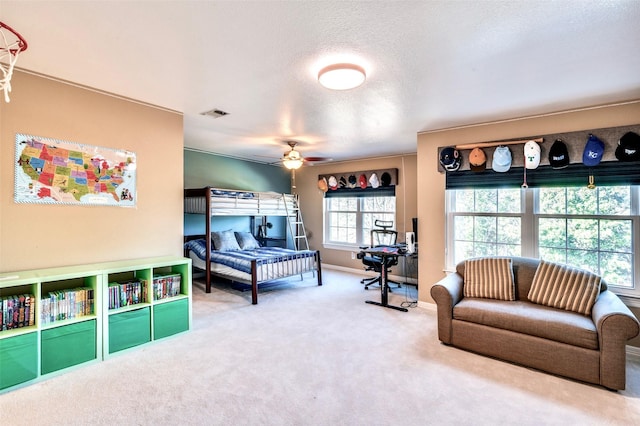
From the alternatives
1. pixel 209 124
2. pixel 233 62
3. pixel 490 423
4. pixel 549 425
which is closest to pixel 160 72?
pixel 233 62

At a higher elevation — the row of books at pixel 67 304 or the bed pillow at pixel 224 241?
the bed pillow at pixel 224 241

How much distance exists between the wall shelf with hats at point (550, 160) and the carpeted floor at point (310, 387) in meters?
1.80

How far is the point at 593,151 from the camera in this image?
292 cm

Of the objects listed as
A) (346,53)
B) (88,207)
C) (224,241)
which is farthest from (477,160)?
(224,241)

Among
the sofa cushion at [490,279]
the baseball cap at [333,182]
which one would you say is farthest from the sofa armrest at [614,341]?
the baseball cap at [333,182]

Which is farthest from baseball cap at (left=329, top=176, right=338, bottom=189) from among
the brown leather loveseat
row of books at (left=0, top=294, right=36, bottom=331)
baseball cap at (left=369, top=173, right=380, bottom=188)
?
row of books at (left=0, top=294, right=36, bottom=331)

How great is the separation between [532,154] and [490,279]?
142cm

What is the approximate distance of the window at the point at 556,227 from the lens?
300 cm

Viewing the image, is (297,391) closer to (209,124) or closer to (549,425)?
(549,425)

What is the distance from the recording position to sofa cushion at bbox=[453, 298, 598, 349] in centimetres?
235

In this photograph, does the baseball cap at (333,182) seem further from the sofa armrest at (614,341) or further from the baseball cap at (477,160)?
the sofa armrest at (614,341)

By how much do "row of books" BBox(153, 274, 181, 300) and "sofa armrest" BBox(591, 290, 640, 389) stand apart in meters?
3.74

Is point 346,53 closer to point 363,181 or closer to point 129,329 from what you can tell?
point 129,329

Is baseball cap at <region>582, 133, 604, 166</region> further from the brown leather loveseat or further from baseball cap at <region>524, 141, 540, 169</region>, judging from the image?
the brown leather loveseat
